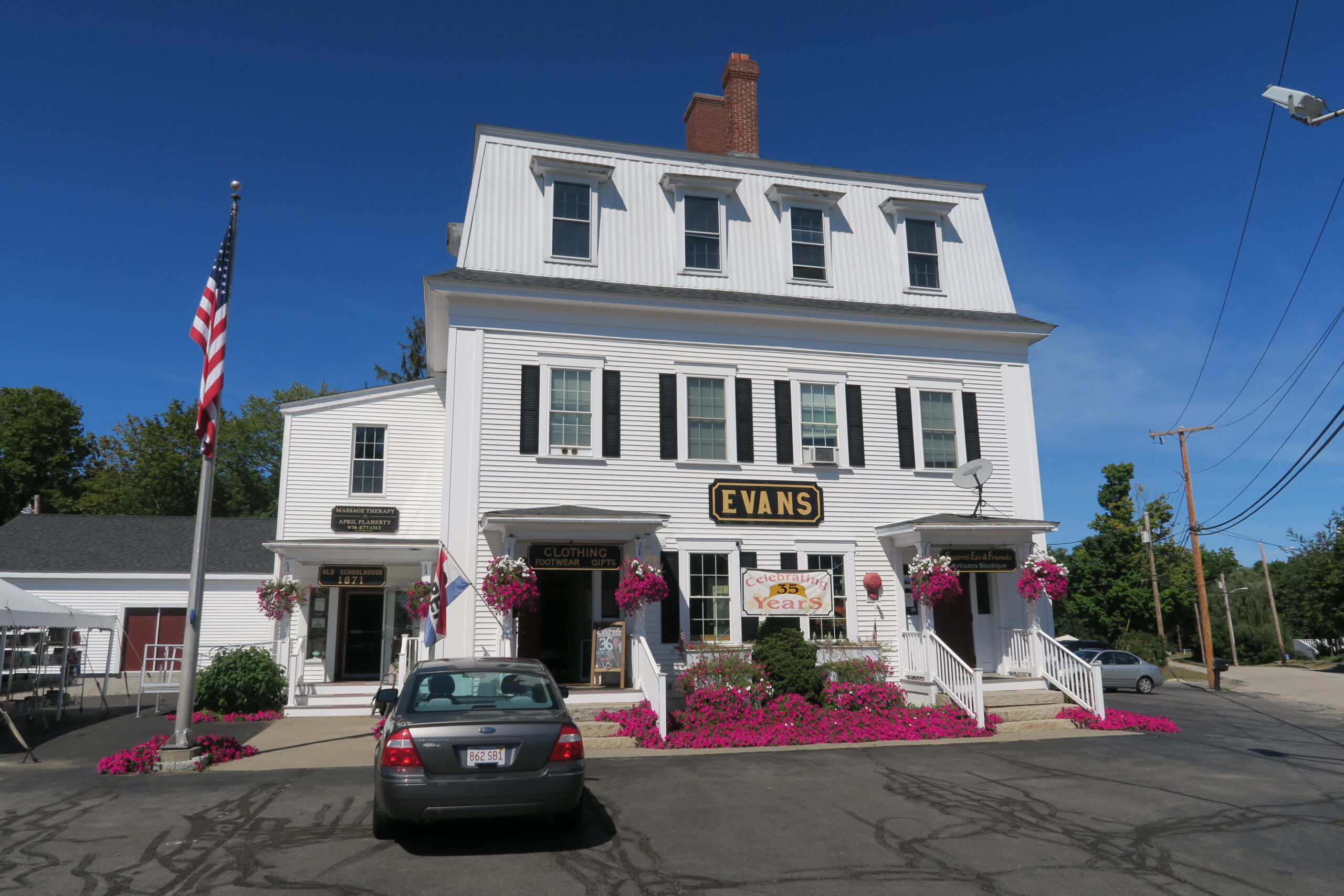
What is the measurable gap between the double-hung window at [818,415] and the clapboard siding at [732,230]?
7.01 ft

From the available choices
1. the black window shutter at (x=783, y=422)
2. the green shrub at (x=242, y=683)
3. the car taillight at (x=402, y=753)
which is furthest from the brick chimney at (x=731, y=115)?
the car taillight at (x=402, y=753)

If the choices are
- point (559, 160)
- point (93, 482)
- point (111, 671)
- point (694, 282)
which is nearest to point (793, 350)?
point (694, 282)

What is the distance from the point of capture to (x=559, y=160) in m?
17.5

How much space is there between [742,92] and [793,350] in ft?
22.7

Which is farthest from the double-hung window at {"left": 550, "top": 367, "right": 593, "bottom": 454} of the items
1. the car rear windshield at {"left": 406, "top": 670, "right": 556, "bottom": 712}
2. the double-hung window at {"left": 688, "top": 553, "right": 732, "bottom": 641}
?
the car rear windshield at {"left": 406, "top": 670, "right": 556, "bottom": 712}

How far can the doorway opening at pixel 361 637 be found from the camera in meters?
18.9

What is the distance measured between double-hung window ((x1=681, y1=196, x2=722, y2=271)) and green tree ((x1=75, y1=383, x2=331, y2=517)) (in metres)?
33.2

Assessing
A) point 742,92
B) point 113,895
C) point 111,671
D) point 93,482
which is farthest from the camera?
point 93,482

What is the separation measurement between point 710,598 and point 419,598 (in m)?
5.72

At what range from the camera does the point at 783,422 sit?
57.3 feet

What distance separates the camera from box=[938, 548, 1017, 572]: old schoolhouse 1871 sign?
16.5 metres

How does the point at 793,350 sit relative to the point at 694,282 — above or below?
below

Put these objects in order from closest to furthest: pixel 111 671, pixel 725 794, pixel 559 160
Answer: pixel 725 794 < pixel 559 160 < pixel 111 671

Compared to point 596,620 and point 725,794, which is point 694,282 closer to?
Result: point 596,620
